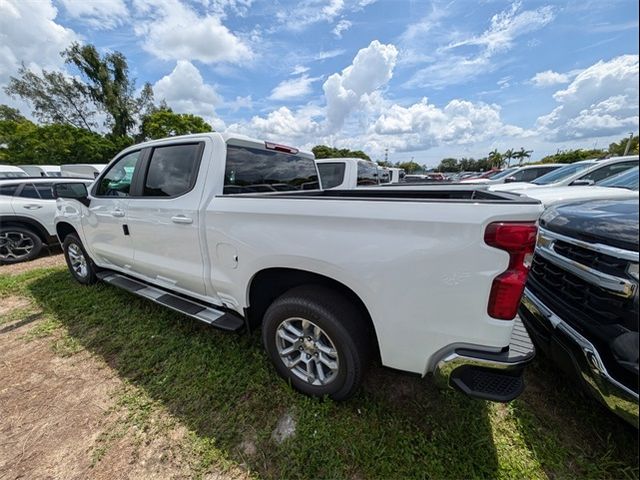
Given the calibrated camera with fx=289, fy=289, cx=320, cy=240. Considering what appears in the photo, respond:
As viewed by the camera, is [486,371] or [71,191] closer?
[486,371]

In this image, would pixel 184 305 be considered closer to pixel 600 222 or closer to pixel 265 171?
pixel 265 171

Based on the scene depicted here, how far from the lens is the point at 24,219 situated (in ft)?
19.1

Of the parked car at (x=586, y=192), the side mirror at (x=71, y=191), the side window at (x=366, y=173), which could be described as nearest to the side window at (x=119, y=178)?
the side mirror at (x=71, y=191)

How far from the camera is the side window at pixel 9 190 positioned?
18.9ft

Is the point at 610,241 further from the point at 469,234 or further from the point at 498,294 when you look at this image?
the point at 469,234

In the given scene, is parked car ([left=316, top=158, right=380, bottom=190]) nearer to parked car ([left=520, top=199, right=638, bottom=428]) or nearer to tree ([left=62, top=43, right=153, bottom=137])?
parked car ([left=520, top=199, right=638, bottom=428])

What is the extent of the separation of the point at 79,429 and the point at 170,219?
1659 mm

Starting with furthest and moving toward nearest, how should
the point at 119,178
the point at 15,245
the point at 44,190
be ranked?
1. the point at 44,190
2. the point at 15,245
3. the point at 119,178

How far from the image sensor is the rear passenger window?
260cm

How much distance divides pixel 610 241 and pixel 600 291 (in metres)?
0.31

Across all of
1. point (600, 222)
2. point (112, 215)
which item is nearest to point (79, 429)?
point (112, 215)

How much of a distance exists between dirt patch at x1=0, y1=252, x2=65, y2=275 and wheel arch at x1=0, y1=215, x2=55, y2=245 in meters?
0.38

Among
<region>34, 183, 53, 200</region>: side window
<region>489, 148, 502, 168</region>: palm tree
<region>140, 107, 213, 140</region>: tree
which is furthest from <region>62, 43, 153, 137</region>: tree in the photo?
<region>489, 148, 502, 168</region>: palm tree

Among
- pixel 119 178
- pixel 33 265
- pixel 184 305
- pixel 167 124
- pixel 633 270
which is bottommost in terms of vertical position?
pixel 33 265
